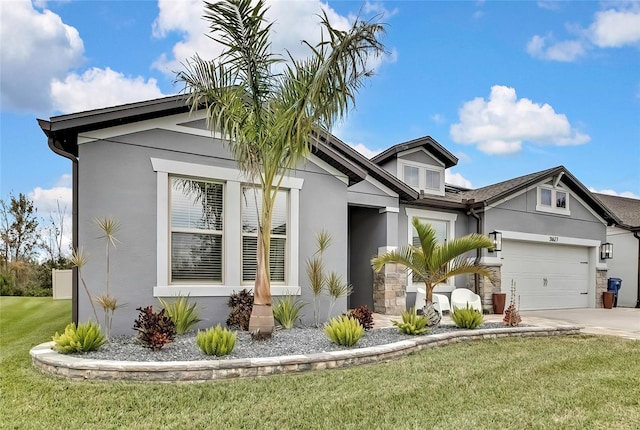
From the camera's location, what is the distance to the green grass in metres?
3.94

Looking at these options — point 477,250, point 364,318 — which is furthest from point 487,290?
point 364,318

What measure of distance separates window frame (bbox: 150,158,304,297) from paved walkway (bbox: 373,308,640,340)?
2475 mm

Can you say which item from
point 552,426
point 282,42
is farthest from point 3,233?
point 552,426

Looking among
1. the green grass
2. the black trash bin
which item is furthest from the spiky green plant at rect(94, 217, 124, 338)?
the black trash bin

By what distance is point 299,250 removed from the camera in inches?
349

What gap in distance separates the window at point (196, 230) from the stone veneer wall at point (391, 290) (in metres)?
4.98

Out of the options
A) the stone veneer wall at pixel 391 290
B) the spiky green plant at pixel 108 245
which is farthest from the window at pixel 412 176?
the spiky green plant at pixel 108 245

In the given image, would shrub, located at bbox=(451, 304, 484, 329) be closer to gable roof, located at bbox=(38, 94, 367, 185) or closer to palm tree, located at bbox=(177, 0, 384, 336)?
palm tree, located at bbox=(177, 0, 384, 336)

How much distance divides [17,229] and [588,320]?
25.0 metres

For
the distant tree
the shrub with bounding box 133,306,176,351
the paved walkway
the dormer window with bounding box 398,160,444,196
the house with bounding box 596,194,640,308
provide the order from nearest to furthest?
the shrub with bounding box 133,306,176,351 < the paved walkway < the dormer window with bounding box 398,160,444,196 < the house with bounding box 596,194,640,308 < the distant tree

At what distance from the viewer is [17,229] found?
21281 mm

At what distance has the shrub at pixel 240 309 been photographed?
25.3ft

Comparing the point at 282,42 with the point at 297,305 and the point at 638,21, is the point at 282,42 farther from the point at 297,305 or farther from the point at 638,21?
the point at 638,21

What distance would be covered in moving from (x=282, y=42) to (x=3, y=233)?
2114 cm
